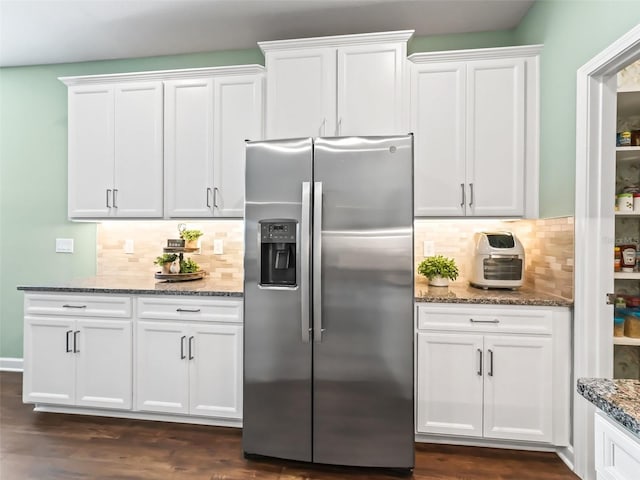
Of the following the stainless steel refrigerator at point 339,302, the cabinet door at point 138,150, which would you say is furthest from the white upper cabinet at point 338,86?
the cabinet door at point 138,150

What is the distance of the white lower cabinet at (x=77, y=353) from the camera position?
2527mm

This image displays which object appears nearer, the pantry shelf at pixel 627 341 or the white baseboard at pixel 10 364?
the pantry shelf at pixel 627 341

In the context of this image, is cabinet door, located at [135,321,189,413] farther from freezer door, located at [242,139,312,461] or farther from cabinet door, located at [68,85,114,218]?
cabinet door, located at [68,85,114,218]

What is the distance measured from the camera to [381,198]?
6.51ft

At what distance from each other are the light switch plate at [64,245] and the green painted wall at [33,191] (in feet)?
0.13

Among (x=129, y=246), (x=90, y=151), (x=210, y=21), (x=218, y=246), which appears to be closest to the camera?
(x=210, y=21)

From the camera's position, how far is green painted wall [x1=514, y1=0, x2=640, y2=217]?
1789 millimetres

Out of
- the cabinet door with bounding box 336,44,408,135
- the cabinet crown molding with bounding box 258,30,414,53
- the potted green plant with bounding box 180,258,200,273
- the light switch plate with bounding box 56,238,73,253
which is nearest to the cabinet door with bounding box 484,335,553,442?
the cabinet door with bounding box 336,44,408,135

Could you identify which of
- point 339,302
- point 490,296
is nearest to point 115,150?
point 339,302

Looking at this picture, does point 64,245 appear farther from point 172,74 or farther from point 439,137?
point 439,137

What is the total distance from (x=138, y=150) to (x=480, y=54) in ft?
8.40

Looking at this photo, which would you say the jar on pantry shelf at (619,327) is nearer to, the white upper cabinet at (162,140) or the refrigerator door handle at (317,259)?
the refrigerator door handle at (317,259)

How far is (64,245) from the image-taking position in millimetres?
3350

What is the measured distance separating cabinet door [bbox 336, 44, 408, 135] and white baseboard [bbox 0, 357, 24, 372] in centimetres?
353
